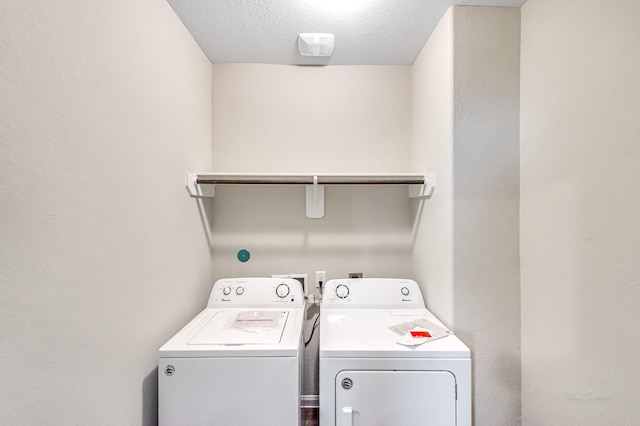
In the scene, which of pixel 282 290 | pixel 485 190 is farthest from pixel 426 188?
pixel 282 290

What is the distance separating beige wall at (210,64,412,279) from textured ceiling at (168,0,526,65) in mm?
149

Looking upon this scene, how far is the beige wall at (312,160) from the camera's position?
6.10ft

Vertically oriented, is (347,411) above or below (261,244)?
below

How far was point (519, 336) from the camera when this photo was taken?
128 centimetres

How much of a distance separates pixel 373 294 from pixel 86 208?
1.42 m

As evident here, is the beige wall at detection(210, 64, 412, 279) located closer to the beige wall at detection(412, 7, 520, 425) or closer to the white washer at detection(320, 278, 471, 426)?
the beige wall at detection(412, 7, 520, 425)

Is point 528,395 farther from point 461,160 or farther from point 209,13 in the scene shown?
point 209,13

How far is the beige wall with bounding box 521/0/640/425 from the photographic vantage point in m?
0.83

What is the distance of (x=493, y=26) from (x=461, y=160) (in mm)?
657

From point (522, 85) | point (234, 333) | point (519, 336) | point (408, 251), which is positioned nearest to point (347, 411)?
point (234, 333)

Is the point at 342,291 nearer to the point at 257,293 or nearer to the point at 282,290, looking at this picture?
the point at 282,290

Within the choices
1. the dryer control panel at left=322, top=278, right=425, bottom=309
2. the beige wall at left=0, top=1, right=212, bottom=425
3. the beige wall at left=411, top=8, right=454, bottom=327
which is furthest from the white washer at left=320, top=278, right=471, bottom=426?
the beige wall at left=0, top=1, right=212, bottom=425

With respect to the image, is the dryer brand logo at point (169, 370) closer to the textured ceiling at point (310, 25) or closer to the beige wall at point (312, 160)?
the beige wall at point (312, 160)

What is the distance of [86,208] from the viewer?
82cm
